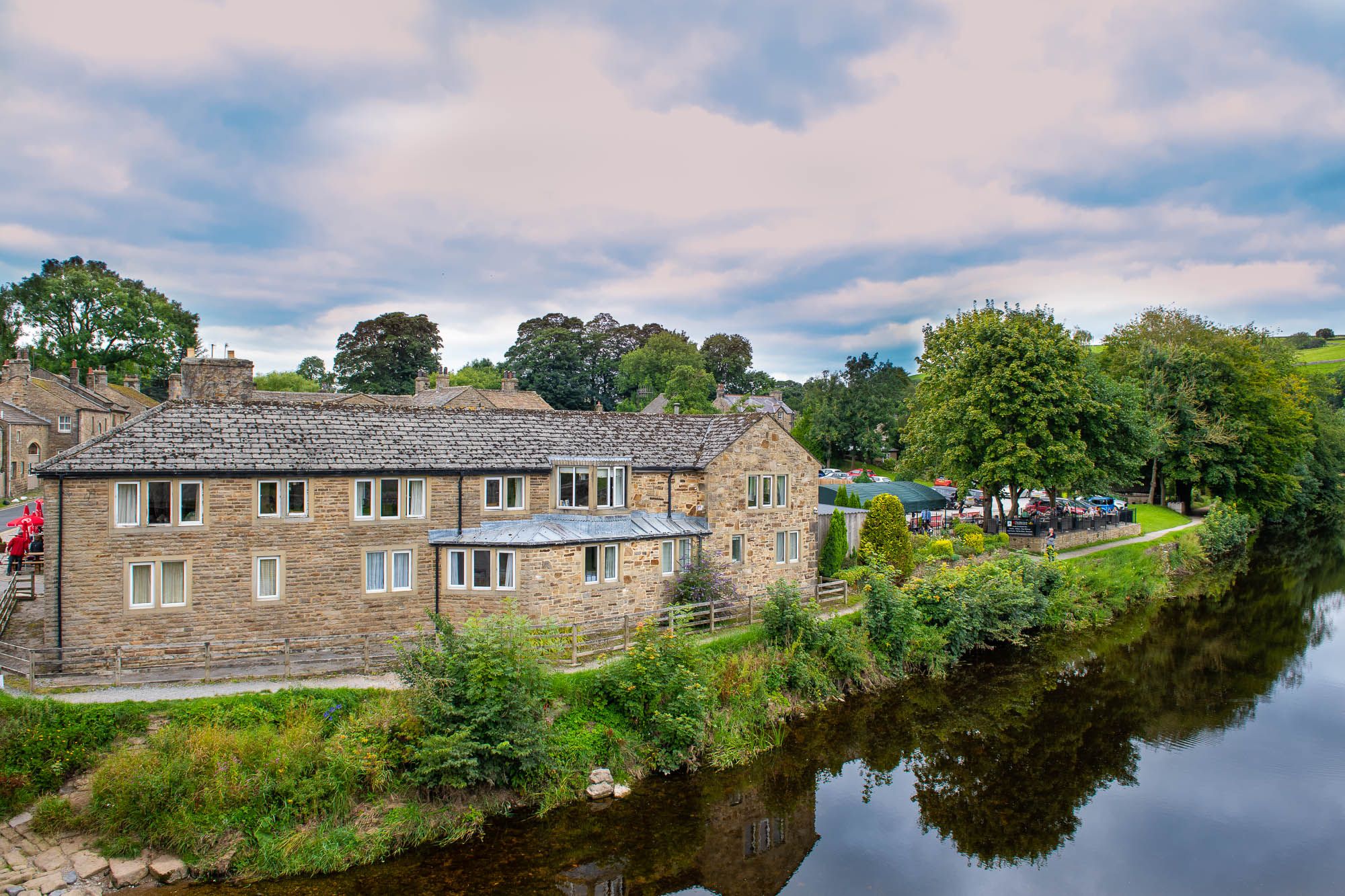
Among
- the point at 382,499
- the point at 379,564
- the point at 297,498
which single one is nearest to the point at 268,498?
the point at 297,498

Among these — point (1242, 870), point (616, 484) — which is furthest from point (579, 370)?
point (1242, 870)

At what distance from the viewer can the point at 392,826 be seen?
15.2m

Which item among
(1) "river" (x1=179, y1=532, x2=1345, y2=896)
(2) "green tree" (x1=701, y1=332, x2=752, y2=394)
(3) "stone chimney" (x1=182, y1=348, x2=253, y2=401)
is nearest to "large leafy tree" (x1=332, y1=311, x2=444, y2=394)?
(2) "green tree" (x1=701, y1=332, x2=752, y2=394)

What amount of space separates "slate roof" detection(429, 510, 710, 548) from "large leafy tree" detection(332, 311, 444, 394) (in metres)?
65.8

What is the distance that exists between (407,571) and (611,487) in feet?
22.0

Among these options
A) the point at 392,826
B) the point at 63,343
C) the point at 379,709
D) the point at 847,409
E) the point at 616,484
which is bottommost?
the point at 392,826

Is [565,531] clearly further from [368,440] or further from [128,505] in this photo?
[128,505]

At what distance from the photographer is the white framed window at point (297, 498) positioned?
68.4 ft

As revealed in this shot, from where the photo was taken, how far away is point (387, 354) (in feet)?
281

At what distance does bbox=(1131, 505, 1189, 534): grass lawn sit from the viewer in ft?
162

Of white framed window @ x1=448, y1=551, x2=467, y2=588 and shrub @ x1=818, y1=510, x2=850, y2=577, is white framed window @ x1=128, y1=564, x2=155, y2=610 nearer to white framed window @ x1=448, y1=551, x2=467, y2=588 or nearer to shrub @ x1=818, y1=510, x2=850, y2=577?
white framed window @ x1=448, y1=551, x2=467, y2=588

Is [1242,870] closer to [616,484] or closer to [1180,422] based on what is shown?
[616,484]

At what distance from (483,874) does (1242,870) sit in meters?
15.0

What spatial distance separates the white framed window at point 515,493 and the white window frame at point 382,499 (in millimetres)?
3154
